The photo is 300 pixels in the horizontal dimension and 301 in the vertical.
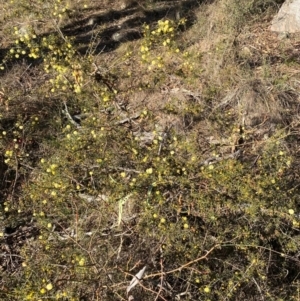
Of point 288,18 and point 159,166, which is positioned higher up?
point 288,18

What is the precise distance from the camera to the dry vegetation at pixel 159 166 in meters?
3.17

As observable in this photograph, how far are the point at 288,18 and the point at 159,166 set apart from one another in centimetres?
316

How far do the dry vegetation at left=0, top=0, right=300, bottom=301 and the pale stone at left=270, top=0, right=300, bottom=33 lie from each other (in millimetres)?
156

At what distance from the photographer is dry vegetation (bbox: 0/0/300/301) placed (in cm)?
317

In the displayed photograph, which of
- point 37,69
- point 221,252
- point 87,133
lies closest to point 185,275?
point 221,252

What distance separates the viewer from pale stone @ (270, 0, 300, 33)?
5000 millimetres

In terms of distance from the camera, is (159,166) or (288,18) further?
(288,18)

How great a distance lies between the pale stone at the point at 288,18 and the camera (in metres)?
5.00

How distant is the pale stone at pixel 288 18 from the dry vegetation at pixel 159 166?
16 centimetres

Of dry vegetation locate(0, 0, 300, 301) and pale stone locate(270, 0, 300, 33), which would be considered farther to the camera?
pale stone locate(270, 0, 300, 33)

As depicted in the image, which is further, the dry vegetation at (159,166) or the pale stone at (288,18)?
the pale stone at (288,18)

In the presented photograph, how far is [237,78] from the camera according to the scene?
15.0ft

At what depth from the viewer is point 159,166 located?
145 inches

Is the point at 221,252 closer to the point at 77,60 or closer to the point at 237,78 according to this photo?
the point at 237,78
